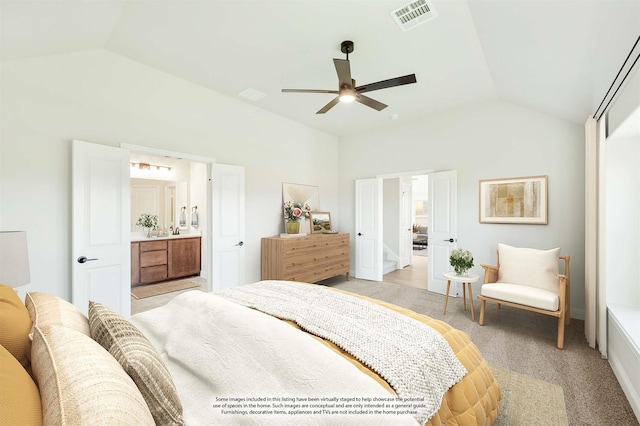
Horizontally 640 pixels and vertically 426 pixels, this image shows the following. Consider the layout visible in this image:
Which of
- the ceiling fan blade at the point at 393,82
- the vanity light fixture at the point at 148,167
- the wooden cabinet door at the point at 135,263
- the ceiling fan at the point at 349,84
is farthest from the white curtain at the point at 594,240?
the vanity light fixture at the point at 148,167

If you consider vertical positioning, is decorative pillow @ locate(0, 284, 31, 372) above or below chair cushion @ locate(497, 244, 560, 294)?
above

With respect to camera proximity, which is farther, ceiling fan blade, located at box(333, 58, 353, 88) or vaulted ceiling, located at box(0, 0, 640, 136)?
ceiling fan blade, located at box(333, 58, 353, 88)

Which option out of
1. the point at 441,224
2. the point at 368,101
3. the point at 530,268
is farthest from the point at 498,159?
the point at 368,101

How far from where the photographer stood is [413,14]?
2324mm

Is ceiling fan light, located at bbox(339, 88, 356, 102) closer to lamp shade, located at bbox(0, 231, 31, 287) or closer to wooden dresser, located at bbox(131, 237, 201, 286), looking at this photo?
lamp shade, located at bbox(0, 231, 31, 287)

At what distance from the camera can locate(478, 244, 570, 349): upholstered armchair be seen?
2.71 m

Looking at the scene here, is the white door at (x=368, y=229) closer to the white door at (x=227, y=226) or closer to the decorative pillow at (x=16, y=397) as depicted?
the white door at (x=227, y=226)

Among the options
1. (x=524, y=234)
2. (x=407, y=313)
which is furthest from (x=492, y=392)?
(x=524, y=234)

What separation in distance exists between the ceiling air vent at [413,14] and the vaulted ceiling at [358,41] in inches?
2.0

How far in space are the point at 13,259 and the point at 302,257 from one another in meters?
3.21

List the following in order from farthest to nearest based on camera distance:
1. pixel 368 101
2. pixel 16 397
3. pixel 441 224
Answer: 1. pixel 441 224
2. pixel 368 101
3. pixel 16 397

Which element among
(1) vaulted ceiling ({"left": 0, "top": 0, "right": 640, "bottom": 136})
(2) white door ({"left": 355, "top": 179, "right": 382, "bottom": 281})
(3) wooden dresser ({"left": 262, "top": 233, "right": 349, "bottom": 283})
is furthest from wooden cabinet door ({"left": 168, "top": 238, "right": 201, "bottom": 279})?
(2) white door ({"left": 355, "top": 179, "right": 382, "bottom": 281})

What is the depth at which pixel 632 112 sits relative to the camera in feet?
6.32

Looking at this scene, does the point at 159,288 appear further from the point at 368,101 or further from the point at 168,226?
the point at 368,101
